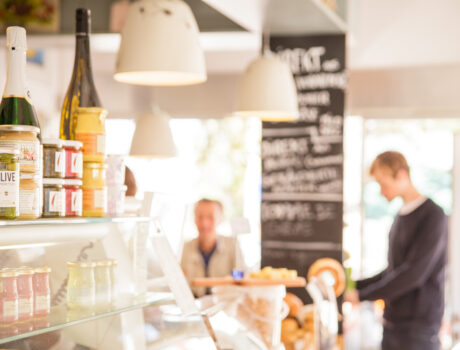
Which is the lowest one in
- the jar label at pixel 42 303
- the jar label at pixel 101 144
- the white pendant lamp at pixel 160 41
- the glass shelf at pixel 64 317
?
the glass shelf at pixel 64 317

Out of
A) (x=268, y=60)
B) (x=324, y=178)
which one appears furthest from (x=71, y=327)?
(x=324, y=178)

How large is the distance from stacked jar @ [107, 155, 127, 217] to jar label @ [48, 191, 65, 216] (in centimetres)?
26

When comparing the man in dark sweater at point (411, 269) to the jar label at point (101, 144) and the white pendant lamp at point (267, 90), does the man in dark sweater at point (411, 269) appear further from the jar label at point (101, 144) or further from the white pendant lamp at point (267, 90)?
the jar label at point (101, 144)

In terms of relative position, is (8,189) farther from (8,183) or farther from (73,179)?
(73,179)

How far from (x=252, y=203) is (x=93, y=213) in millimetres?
5723

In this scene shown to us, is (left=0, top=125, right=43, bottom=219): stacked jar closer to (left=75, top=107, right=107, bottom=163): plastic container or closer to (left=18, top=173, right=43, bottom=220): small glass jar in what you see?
(left=18, top=173, right=43, bottom=220): small glass jar

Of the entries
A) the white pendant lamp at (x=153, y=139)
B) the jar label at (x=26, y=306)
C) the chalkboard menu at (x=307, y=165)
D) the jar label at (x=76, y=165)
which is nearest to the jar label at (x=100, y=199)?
the jar label at (x=76, y=165)

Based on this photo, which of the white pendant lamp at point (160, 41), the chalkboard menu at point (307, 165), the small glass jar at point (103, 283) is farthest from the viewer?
the chalkboard menu at point (307, 165)

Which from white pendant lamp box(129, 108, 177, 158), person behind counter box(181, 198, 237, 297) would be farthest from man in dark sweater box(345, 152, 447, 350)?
white pendant lamp box(129, 108, 177, 158)

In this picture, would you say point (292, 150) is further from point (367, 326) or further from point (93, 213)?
point (93, 213)

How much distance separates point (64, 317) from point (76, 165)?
1.24 ft

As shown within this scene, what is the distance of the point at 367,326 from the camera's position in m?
6.75

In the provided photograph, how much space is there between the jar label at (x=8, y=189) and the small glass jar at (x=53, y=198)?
16 cm

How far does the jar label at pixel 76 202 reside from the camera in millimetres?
1772
